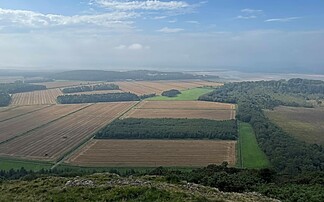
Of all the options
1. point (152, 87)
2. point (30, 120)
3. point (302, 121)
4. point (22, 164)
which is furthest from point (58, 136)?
point (152, 87)

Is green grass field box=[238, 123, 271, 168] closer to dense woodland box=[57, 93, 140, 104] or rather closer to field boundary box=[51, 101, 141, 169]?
field boundary box=[51, 101, 141, 169]

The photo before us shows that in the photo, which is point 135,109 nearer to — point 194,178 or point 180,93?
point 180,93

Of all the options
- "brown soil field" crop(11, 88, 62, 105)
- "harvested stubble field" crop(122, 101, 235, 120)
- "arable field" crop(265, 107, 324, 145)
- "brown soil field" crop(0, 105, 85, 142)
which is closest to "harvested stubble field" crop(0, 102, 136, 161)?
"brown soil field" crop(0, 105, 85, 142)

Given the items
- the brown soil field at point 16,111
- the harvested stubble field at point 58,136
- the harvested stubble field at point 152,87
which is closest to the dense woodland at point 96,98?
the harvested stubble field at point 152,87

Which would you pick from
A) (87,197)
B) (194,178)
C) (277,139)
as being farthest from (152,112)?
(87,197)

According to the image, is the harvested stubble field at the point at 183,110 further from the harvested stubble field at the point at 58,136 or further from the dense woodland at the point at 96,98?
the dense woodland at the point at 96,98

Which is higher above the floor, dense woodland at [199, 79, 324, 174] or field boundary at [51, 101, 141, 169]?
dense woodland at [199, 79, 324, 174]
